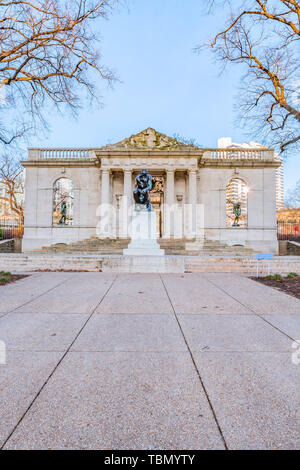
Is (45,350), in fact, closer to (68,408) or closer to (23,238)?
(68,408)

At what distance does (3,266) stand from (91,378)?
34.7 ft

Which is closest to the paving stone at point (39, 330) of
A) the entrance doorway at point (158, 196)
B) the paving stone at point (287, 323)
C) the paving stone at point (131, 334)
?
the paving stone at point (131, 334)

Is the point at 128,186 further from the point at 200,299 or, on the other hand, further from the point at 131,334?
the point at 131,334

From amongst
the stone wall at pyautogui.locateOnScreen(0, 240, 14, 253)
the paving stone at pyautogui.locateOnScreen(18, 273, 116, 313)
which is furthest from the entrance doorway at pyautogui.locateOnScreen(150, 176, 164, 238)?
the paving stone at pyautogui.locateOnScreen(18, 273, 116, 313)

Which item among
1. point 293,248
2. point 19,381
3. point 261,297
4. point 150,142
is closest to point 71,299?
point 19,381

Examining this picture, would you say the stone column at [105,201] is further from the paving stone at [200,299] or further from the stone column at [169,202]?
the paving stone at [200,299]

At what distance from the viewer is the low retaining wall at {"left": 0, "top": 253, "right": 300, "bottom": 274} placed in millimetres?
10477

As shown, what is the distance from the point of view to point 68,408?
1947 mm

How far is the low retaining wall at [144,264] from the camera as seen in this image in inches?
412

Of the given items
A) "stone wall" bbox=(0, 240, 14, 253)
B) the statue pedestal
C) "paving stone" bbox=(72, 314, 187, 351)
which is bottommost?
"paving stone" bbox=(72, 314, 187, 351)

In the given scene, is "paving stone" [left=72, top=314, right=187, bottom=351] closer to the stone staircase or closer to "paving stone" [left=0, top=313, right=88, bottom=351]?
"paving stone" [left=0, top=313, right=88, bottom=351]

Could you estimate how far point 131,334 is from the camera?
11.6 ft

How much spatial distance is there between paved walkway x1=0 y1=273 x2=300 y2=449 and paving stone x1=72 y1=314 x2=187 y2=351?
2cm
